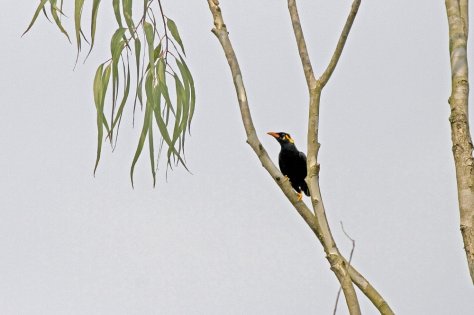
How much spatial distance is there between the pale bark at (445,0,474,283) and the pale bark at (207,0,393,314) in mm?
526

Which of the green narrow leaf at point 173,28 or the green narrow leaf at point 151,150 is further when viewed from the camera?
the green narrow leaf at point 173,28

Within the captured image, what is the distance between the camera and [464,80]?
4297 mm

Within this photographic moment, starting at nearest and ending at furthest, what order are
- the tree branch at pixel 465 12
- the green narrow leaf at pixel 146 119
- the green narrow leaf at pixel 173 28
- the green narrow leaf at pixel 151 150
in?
1. the tree branch at pixel 465 12
2. the green narrow leaf at pixel 151 150
3. the green narrow leaf at pixel 146 119
4. the green narrow leaf at pixel 173 28

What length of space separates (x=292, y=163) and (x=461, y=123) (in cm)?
646

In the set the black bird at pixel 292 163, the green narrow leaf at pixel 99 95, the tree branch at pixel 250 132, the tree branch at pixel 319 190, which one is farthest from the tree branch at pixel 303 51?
the black bird at pixel 292 163

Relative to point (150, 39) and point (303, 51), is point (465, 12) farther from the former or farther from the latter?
point (150, 39)

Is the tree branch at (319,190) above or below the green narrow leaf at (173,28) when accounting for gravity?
below

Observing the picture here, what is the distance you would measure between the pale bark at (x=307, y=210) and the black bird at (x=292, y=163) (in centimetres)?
535

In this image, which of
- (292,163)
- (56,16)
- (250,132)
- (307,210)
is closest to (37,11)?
(56,16)

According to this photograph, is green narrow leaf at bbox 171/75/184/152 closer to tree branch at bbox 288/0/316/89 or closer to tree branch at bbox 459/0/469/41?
tree branch at bbox 288/0/316/89

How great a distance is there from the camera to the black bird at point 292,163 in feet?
34.2

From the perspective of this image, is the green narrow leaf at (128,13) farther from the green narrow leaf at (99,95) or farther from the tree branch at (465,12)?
the tree branch at (465,12)

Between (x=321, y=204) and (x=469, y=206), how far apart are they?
718mm

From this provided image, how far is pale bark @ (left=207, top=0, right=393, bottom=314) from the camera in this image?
4.30 meters
